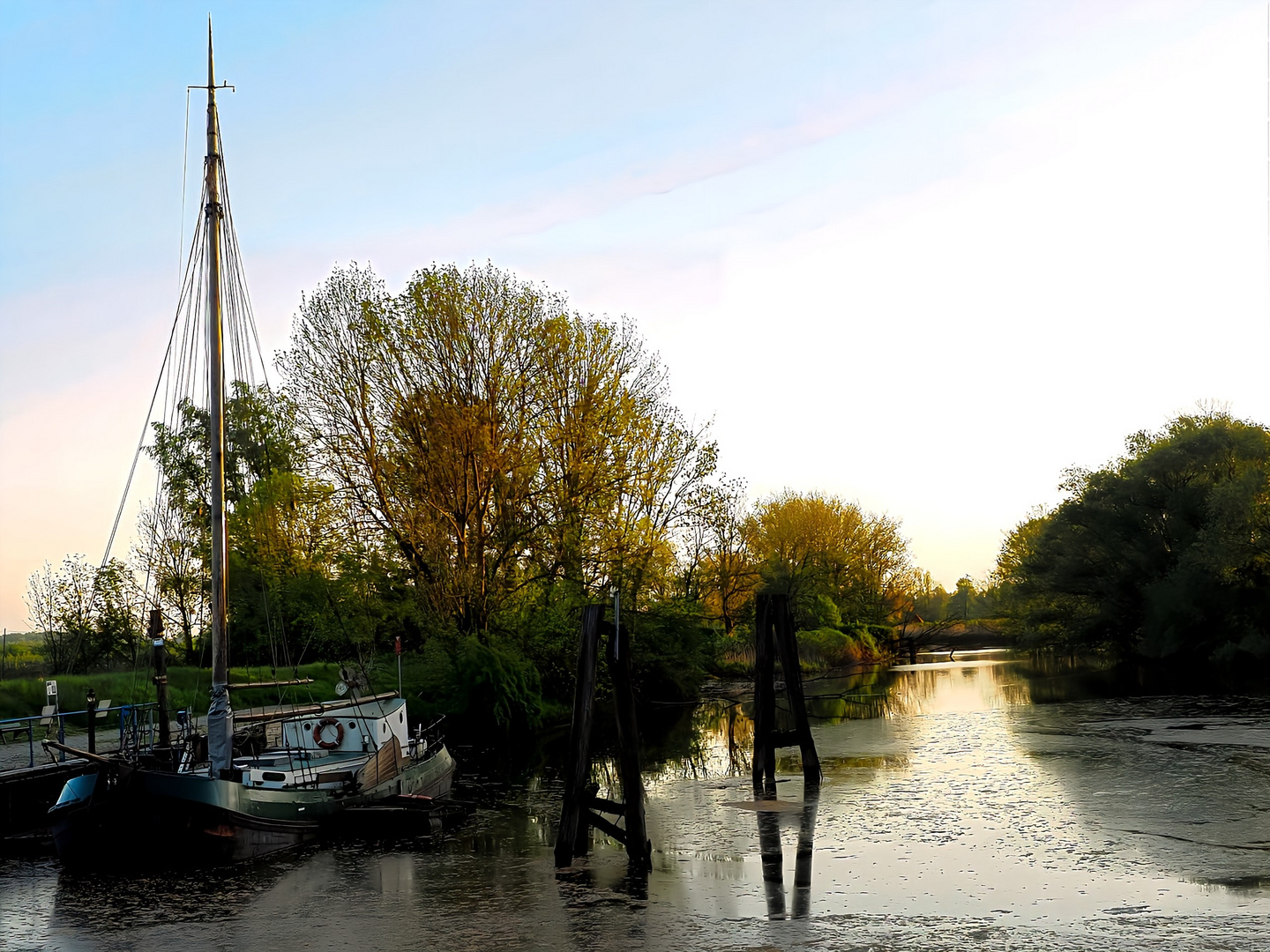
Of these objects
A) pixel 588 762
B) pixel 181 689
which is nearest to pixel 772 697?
pixel 588 762

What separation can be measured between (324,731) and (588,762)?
948cm

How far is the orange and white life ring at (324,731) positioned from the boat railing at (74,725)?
125 inches

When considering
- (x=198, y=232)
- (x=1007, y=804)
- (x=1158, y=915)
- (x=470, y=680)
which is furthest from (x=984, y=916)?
(x=470, y=680)

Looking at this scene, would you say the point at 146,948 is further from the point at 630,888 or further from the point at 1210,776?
the point at 1210,776

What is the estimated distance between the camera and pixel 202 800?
17.1 m

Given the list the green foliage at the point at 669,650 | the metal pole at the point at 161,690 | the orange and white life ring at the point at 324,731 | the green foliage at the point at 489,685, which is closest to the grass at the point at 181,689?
the green foliage at the point at 489,685

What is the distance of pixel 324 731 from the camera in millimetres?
22625

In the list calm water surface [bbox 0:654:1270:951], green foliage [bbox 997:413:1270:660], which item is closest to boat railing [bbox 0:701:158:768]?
calm water surface [bbox 0:654:1270:951]

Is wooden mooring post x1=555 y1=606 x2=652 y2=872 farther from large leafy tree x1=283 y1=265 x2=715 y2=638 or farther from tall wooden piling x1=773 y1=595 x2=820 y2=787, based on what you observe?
large leafy tree x1=283 y1=265 x2=715 y2=638

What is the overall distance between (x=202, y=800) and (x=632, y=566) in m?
21.1

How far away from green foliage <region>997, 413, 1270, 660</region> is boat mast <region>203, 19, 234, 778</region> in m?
41.4

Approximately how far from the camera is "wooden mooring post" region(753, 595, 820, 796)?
21.8m

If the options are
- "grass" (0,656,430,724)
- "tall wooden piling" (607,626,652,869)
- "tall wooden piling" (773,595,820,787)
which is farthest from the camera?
"grass" (0,656,430,724)

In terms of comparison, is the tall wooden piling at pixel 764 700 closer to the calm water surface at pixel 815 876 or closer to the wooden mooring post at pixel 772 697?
the wooden mooring post at pixel 772 697
